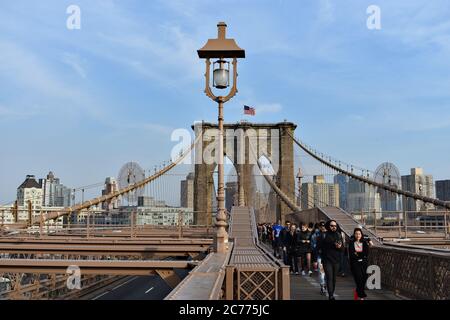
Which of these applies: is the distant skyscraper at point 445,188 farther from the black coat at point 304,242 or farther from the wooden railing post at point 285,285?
the wooden railing post at point 285,285

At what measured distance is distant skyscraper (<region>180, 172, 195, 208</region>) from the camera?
192ft

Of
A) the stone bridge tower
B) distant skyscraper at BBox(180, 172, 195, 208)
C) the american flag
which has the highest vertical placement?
the american flag

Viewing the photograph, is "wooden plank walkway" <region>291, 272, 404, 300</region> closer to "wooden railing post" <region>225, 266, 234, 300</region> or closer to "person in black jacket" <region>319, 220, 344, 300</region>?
"person in black jacket" <region>319, 220, 344, 300</region>

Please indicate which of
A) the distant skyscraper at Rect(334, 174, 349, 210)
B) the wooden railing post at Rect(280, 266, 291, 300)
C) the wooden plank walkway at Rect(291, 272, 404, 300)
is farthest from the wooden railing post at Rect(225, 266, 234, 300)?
the distant skyscraper at Rect(334, 174, 349, 210)

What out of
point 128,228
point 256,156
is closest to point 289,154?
point 256,156

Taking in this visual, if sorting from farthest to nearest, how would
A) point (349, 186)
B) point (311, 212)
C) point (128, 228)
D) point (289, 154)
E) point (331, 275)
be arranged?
point (289, 154), point (349, 186), point (128, 228), point (311, 212), point (331, 275)

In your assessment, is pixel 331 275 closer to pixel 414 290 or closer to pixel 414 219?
pixel 414 290

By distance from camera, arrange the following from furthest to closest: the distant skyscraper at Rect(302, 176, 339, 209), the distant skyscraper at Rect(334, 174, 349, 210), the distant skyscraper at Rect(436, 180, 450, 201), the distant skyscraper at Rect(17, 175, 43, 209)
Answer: the distant skyscraper at Rect(17, 175, 43, 209) < the distant skyscraper at Rect(436, 180, 450, 201) < the distant skyscraper at Rect(302, 176, 339, 209) < the distant skyscraper at Rect(334, 174, 349, 210)

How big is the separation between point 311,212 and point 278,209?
3139cm

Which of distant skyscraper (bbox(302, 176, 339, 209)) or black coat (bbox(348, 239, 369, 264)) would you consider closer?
black coat (bbox(348, 239, 369, 264))

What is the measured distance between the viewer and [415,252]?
9156 mm

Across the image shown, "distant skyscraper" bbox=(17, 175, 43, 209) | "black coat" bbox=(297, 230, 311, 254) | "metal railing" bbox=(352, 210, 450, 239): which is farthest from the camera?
"distant skyscraper" bbox=(17, 175, 43, 209)

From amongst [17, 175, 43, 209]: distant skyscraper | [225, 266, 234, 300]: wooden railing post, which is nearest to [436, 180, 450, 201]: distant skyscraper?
[225, 266, 234, 300]: wooden railing post

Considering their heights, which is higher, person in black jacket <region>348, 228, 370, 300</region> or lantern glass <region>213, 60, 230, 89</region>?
lantern glass <region>213, 60, 230, 89</region>
